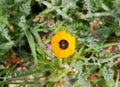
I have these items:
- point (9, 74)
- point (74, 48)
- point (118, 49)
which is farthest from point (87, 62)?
point (9, 74)

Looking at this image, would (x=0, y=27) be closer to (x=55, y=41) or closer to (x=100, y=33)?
(x=55, y=41)

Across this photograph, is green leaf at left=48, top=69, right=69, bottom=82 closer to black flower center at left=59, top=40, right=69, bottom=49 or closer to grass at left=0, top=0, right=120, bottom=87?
grass at left=0, top=0, right=120, bottom=87

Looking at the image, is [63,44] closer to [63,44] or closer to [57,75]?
[63,44]

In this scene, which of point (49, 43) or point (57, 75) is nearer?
point (57, 75)

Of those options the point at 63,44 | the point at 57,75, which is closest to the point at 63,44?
the point at 63,44

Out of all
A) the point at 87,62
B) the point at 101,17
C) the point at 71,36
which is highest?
the point at 101,17

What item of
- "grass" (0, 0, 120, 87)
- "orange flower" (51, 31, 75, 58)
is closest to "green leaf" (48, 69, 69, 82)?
"grass" (0, 0, 120, 87)

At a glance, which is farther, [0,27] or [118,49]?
[118,49]
